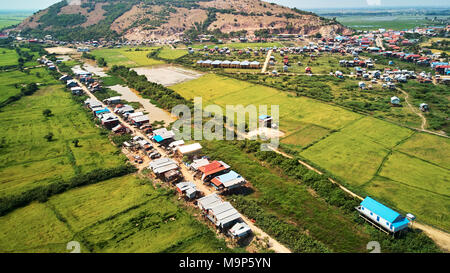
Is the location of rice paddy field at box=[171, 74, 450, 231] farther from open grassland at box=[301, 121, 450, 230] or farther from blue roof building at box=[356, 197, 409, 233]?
blue roof building at box=[356, 197, 409, 233]

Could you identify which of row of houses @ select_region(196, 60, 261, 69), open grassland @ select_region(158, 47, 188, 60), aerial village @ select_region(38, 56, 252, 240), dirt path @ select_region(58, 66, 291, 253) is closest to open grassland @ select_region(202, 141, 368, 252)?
aerial village @ select_region(38, 56, 252, 240)

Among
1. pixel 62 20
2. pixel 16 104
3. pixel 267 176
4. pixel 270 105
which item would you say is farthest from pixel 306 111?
pixel 62 20

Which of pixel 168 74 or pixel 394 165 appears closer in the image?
pixel 394 165

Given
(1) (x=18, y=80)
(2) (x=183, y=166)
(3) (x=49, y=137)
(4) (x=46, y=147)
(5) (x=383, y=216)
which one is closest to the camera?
(5) (x=383, y=216)

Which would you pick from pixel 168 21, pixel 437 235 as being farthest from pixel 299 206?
pixel 168 21

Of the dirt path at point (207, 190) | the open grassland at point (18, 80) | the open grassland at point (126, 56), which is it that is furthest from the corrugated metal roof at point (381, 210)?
the open grassland at point (126, 56)

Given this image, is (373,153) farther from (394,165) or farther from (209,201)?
(209,201)

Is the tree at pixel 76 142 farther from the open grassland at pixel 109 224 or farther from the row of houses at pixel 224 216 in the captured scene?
the row of houses at pixel 224 216
